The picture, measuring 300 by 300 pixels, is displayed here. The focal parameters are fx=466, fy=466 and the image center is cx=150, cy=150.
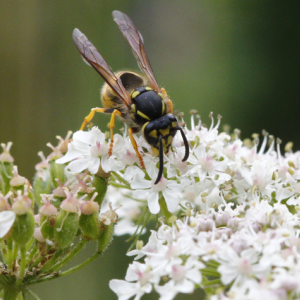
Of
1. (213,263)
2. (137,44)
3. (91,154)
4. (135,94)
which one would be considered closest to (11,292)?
(91,154)

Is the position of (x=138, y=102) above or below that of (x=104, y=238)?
above

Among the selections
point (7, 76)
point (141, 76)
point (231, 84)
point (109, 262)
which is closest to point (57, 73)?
point (7, 76)

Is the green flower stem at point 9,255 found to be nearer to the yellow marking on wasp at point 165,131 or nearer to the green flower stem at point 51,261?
the green flower stem at point 51,261

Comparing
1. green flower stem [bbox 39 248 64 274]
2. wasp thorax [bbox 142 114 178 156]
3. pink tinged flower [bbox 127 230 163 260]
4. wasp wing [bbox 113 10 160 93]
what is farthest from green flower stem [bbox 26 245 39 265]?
wasp wing [bbox 113 10 160 93]

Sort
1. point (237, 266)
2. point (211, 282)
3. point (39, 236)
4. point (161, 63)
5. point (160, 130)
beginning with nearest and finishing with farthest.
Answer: point (237, 266)
point (211, 282)
point (39, 236)
point (160, 130)
point (161, 63)

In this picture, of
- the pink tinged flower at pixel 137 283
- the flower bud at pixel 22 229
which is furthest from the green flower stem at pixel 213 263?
the flower bud at pixel 22 229

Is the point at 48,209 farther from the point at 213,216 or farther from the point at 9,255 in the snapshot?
the point at 213,216

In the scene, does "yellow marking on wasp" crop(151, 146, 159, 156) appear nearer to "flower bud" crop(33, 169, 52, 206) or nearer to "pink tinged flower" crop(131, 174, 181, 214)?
"pink tinged flower" crop(131, 174, 181, 214)
